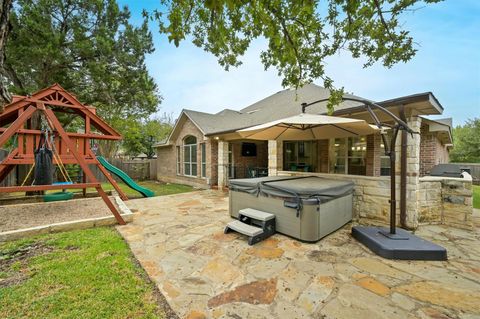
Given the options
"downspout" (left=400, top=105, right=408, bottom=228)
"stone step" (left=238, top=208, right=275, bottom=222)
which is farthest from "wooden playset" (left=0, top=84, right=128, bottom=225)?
"downspout" (left=400, top=105, right=408, bottom=228)

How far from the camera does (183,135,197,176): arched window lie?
11875 millimetres

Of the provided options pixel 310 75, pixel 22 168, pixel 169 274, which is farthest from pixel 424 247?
pixel 22 168

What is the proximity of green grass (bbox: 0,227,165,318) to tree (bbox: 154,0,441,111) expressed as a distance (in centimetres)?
325

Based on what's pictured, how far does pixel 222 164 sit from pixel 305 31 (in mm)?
7019

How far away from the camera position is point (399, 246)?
10.6ft

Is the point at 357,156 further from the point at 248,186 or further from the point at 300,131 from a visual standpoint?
the point at 248,186

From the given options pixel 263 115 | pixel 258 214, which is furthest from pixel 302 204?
pixel 263 115

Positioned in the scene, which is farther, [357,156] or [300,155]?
[300,155]

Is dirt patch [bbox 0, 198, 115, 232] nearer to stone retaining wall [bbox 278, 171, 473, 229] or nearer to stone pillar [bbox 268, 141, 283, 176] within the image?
stone pillar [bbox 268, 141, 283, 176]

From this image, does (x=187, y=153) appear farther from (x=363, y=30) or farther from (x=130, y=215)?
(x=363, y=30)

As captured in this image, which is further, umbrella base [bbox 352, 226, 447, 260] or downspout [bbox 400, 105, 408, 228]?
downspout [bbox 400, 105, 408, 228]

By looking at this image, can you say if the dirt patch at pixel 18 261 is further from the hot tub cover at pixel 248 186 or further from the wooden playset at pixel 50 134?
the hot tub cover at pixel 248 186

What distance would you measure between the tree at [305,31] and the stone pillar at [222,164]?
18.7 feet

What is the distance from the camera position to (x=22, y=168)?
10.0 meters
